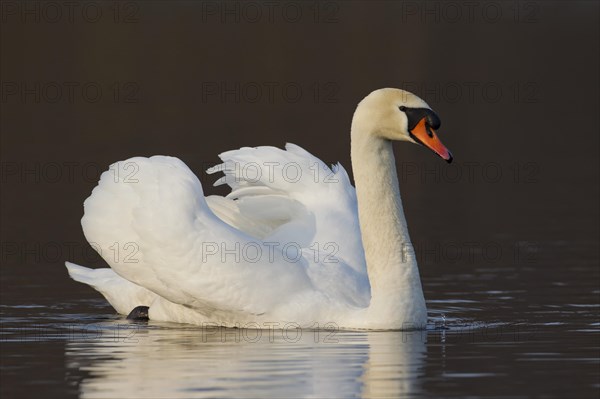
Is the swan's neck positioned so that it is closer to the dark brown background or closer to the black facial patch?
the black facial patch

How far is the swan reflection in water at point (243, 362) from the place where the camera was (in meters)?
9.77

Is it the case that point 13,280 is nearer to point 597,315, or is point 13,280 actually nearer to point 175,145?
point 597,315

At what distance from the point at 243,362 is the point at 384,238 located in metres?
2.03

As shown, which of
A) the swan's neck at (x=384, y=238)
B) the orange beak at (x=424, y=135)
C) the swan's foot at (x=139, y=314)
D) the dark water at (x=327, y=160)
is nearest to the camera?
the dark water at (x=327, y=160)

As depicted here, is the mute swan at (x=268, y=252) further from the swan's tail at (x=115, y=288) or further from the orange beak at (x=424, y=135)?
the swan's tail at (x=115, y=288)

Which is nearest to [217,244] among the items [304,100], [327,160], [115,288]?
[115,288]

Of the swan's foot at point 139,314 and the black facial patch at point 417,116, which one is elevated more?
the black facial patch at point 417,116

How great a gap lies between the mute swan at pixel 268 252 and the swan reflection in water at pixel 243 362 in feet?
0.58

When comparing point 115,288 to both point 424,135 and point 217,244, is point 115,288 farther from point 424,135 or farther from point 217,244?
point 424,135

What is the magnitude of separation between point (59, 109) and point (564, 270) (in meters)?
23.5

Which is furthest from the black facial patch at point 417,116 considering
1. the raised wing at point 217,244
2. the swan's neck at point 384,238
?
the raised wing at point 217,244

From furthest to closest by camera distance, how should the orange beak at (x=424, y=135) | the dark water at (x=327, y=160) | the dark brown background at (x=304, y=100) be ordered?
the dark brown background at (x=304, y=100)
the orange beak at (x=424, y=135)
the dark water at (x=327, y=160)

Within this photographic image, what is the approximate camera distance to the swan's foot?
1341 centimetres

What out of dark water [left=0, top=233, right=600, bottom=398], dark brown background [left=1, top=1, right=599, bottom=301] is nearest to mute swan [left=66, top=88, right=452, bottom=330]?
dark water [left=0, top=233, right=600, bottom=398]
